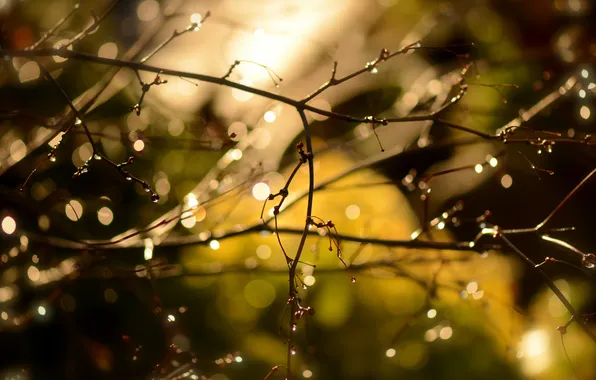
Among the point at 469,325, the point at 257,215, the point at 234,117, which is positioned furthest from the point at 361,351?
the point at 234,117

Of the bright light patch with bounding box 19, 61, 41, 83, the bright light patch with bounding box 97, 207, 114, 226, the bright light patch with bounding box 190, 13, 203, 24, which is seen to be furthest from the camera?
the bright light patch with bounding box 19, 61, 41, 83

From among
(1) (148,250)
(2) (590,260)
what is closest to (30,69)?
(1) (148,250)

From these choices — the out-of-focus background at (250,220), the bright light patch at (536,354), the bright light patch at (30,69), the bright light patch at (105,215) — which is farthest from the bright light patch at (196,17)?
the bright light patch at (536,354)

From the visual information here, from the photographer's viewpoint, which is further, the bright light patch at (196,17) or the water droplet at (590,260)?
the bright light patch at (196,17)

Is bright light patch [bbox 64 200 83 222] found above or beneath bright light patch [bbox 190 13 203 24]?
beneath

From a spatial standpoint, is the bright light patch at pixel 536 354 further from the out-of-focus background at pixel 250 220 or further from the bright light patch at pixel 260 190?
the bright light patch at pixel 260 190

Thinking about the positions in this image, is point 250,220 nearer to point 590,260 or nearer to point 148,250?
point 148,250

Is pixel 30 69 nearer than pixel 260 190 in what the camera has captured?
No

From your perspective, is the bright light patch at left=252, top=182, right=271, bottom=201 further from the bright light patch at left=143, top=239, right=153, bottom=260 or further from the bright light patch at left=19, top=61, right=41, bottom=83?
the bright light patch at left=19, top=61, right=41, bottom=83

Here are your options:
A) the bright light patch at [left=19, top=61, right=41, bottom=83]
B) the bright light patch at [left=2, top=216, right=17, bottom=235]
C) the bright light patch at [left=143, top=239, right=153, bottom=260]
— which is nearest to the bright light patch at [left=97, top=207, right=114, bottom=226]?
the bright light patch at [left=2, top=216, right=17, bottom=235]
